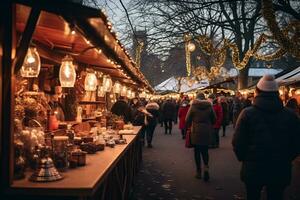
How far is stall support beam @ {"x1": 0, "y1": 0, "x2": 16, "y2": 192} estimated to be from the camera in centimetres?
405

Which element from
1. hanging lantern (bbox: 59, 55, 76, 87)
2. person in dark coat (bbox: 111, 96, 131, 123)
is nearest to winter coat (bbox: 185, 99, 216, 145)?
hanging lantern (bbox: 59, 55, 76, 87)

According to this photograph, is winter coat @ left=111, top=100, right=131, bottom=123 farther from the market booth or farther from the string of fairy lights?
the market booth

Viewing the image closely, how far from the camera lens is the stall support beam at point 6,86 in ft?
13.3

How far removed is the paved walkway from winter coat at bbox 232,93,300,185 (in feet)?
9.99

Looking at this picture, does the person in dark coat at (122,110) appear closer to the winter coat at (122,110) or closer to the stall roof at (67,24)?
the winter coat at (122,110)

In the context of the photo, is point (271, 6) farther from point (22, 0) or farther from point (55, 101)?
point (22, 0)

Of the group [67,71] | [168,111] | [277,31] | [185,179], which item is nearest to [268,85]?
[67,71]

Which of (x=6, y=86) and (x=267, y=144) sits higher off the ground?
(x=6, y=86)

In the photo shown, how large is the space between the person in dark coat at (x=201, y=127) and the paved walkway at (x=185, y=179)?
0.55m

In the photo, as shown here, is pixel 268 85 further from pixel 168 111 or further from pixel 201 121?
pixel 168 111

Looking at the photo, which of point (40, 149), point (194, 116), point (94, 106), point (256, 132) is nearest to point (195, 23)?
point (94, 106)

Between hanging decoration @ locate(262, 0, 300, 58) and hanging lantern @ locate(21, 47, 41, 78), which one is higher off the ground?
hanging decoration @ locate(262, 0, 300, 58)

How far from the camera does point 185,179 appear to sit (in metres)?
10.4

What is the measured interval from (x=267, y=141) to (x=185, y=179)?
204 inches
